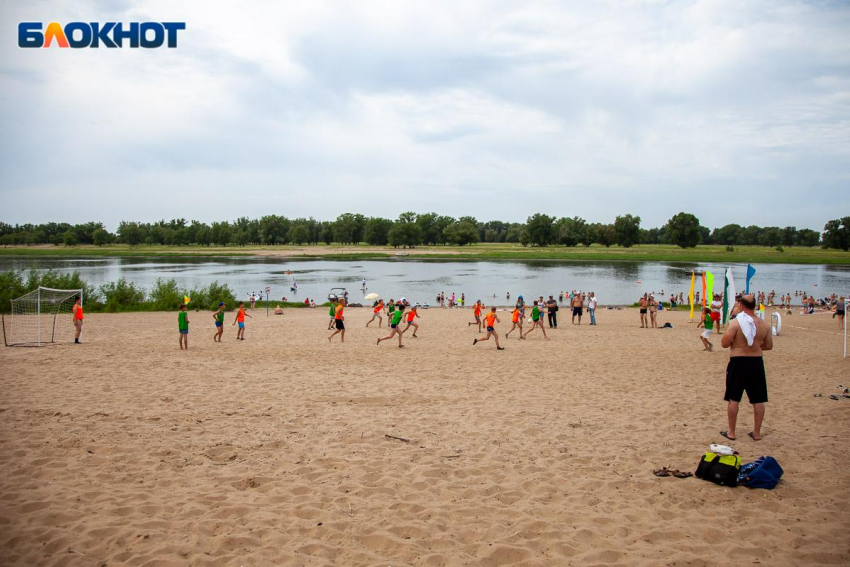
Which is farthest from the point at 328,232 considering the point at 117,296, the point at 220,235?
the point at 117,296

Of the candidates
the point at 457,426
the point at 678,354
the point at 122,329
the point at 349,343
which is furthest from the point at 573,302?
the point at 122,329

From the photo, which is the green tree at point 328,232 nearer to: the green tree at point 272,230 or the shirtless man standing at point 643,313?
the green tree at point 272,230

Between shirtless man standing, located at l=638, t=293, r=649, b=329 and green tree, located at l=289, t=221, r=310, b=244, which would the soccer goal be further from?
green tree, located at l=289, t=221, r=310, b=244

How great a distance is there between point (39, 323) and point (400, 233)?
461ft

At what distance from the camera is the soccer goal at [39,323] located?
1606 centimetres

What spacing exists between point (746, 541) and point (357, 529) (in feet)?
11.3

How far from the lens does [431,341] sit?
1759 centimetres

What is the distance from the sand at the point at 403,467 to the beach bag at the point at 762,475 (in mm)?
111

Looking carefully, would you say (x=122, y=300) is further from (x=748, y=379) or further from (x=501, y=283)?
(x=501, y=283)

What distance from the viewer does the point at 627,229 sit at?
152 metres

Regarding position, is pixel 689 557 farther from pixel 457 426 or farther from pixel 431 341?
pixel 431 341

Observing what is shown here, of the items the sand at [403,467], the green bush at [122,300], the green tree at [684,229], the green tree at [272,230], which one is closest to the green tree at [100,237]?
the green tree at [272,230]

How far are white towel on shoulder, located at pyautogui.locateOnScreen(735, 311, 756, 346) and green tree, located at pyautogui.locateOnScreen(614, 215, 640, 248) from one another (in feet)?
512

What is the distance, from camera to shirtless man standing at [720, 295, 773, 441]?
21.3 ft
